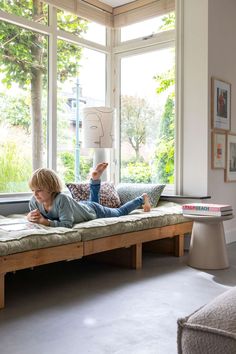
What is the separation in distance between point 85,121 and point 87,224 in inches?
56.3

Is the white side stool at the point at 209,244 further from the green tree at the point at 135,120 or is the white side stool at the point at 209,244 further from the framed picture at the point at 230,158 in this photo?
the green tree at the point at 135,120

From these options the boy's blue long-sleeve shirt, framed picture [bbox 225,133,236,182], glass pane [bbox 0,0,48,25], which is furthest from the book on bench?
glass pane [bbox 0,0,48,25]

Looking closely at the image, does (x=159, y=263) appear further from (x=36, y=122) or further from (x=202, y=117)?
(x=36, y=122)

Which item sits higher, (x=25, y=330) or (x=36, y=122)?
(x=36, y=122)

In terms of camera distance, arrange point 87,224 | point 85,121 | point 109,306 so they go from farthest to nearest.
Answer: point 85,121 < point 87,224 < point 109,306

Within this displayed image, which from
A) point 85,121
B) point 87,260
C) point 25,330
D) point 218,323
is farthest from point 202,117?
point 218,323

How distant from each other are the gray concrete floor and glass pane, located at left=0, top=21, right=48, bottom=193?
1.08 m

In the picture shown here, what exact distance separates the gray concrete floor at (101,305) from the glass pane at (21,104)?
108 centimetres

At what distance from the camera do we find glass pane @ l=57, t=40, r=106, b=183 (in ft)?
13.5

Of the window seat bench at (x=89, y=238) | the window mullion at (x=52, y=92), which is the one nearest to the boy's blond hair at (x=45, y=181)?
the window seat bench at (x=89, y=238)

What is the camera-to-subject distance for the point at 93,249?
8.66 ft

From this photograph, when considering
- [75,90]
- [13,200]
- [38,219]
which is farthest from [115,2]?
[38,219]

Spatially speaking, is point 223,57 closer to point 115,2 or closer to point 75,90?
Result: point 115,2

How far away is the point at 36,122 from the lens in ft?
12.6
